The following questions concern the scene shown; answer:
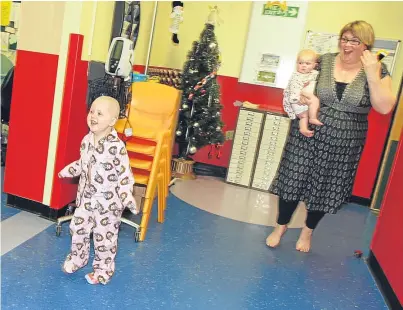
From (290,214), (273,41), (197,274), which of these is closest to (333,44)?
(273,41)

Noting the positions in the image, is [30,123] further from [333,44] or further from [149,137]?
[333,44]

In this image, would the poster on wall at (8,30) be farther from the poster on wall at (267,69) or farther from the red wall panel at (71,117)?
the poster on wall at (267,69)

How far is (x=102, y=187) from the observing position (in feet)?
6.26

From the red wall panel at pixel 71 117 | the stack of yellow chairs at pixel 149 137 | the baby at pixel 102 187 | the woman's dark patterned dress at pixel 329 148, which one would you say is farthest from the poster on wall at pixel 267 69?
the baby at pixel 102 187

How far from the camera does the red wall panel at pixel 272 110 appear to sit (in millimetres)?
4441

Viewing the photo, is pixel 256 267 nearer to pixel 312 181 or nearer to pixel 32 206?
pixel 312 181

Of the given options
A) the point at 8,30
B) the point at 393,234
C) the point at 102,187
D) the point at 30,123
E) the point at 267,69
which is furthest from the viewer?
the point at 267,69

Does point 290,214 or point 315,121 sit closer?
point 315,121

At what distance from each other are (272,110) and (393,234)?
2.31 metres

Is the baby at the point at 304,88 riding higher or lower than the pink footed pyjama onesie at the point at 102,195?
higher

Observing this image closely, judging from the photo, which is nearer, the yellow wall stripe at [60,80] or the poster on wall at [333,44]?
the yellow wall stripe at [60,80]

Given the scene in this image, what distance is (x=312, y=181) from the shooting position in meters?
2.56

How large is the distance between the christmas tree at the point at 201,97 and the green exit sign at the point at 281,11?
78 centimetres

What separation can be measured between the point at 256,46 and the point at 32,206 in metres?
3.09
